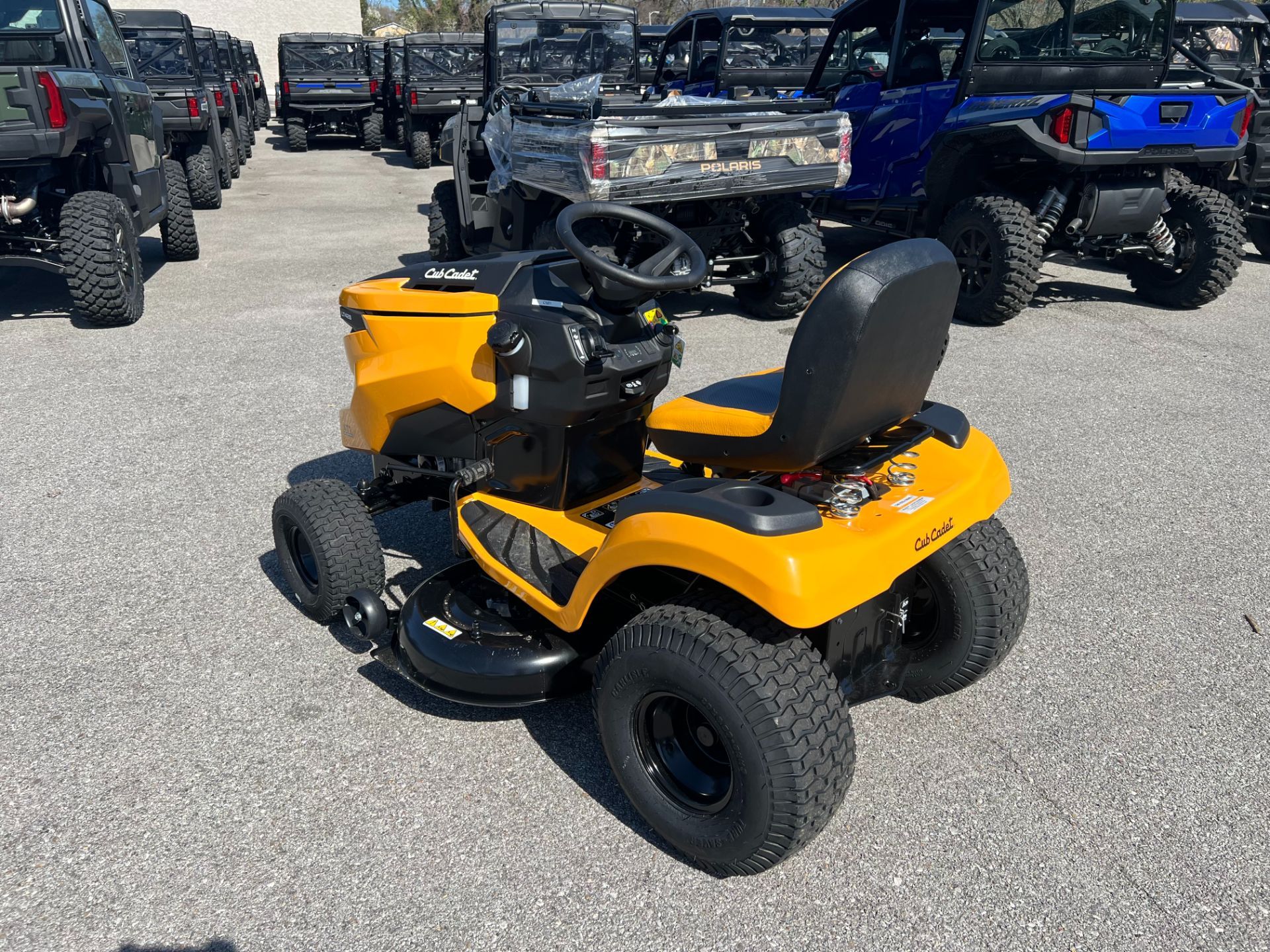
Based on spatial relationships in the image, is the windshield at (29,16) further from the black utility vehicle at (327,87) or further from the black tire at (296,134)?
the black tire at (296,134)

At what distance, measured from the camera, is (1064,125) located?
607cm

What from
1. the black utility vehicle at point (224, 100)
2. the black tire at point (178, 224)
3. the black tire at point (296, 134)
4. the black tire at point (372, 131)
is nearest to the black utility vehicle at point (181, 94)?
the black utility vehicle at point (224, 100)

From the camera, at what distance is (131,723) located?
2.73 metres

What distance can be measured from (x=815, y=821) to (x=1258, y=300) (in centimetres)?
746

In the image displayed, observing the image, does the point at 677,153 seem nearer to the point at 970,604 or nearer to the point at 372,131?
the point at 970,604

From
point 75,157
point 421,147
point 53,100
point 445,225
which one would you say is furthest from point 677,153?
point 421,147

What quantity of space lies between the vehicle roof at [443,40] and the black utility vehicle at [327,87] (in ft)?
8.25

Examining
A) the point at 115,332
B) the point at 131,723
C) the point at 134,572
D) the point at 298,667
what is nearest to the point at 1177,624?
the point at 298,667

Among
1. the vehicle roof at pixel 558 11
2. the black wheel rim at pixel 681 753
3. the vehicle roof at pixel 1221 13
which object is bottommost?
the black wheel rim at pixel 681 753

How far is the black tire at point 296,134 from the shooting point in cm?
1847

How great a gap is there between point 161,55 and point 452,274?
40.8 feet

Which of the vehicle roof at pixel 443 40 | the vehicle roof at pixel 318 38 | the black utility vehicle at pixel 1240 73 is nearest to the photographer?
the black utility vehicle at pixel 1240 73

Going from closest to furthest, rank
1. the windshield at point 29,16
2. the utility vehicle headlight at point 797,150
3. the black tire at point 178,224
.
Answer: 1. the utility vehicle headlight at point 797,150
2. the windshield at point 29,16
3. the black tire at point 178,224

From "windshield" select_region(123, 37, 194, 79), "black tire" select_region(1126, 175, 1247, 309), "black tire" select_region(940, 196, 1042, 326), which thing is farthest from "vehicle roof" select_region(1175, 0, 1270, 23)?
"windshield" select_region(123, 37, 194, 79)
